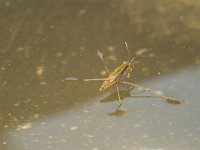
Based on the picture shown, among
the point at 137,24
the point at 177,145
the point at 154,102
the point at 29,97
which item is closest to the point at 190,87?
the point at 154,102

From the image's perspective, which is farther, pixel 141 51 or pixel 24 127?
pixel 141 51

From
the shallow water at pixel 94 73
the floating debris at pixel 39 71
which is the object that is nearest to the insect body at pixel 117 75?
the shallow water at pixel 94 73

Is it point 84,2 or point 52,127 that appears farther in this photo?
point 84,2

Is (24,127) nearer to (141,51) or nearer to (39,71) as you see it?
(39,71)

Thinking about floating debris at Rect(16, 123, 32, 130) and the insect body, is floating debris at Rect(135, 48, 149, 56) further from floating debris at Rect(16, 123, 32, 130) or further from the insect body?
floating debris at Rect(16, 123, 32, 130)

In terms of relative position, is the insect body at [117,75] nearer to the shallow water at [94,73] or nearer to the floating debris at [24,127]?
the shallow water at [94,73]

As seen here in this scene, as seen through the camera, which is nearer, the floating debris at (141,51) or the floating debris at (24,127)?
the floating debris at (24,127)

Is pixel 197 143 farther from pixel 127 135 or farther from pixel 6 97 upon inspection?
pixel 6 97

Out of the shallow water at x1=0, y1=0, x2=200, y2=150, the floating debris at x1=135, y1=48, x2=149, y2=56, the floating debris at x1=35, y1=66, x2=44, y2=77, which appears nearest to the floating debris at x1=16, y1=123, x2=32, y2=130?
the shallow water at x1=0, y1=0, x2=200, y2=150

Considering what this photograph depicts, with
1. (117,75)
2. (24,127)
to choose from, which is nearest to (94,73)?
(117,75)
